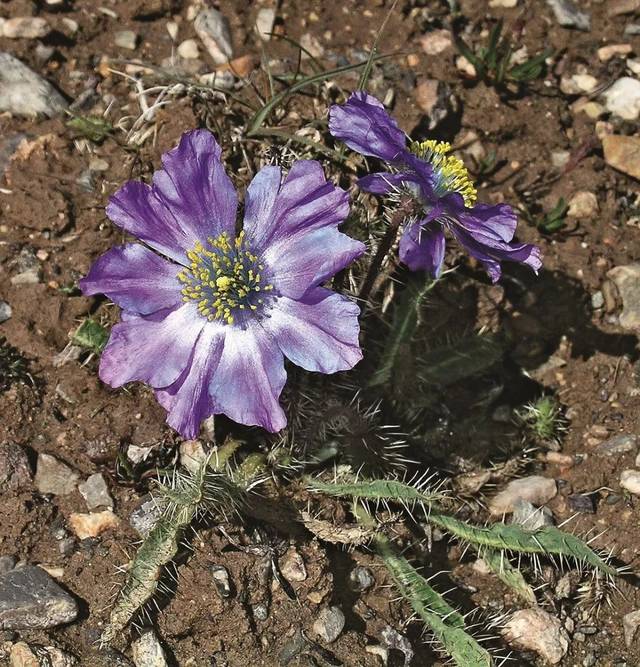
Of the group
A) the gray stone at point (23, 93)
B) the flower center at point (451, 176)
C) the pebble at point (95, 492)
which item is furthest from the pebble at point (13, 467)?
the flower center at point (451, 176)

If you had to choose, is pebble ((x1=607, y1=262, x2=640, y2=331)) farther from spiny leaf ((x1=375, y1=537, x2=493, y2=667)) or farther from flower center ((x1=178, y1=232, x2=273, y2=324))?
flower center ((x1=178, y1=232, x2=273, y2=324))

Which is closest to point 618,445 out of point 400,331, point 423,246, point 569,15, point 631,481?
point 631,481

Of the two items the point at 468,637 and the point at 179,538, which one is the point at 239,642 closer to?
the point at 179,538

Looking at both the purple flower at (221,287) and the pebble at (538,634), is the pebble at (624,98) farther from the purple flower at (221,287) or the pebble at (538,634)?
the pebble at (538,634)

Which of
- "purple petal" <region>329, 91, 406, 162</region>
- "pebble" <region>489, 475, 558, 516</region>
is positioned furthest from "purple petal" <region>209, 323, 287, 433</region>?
"pebble" <region>489, 475, 558, 516</region>

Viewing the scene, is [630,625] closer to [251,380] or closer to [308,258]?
[251,380]
